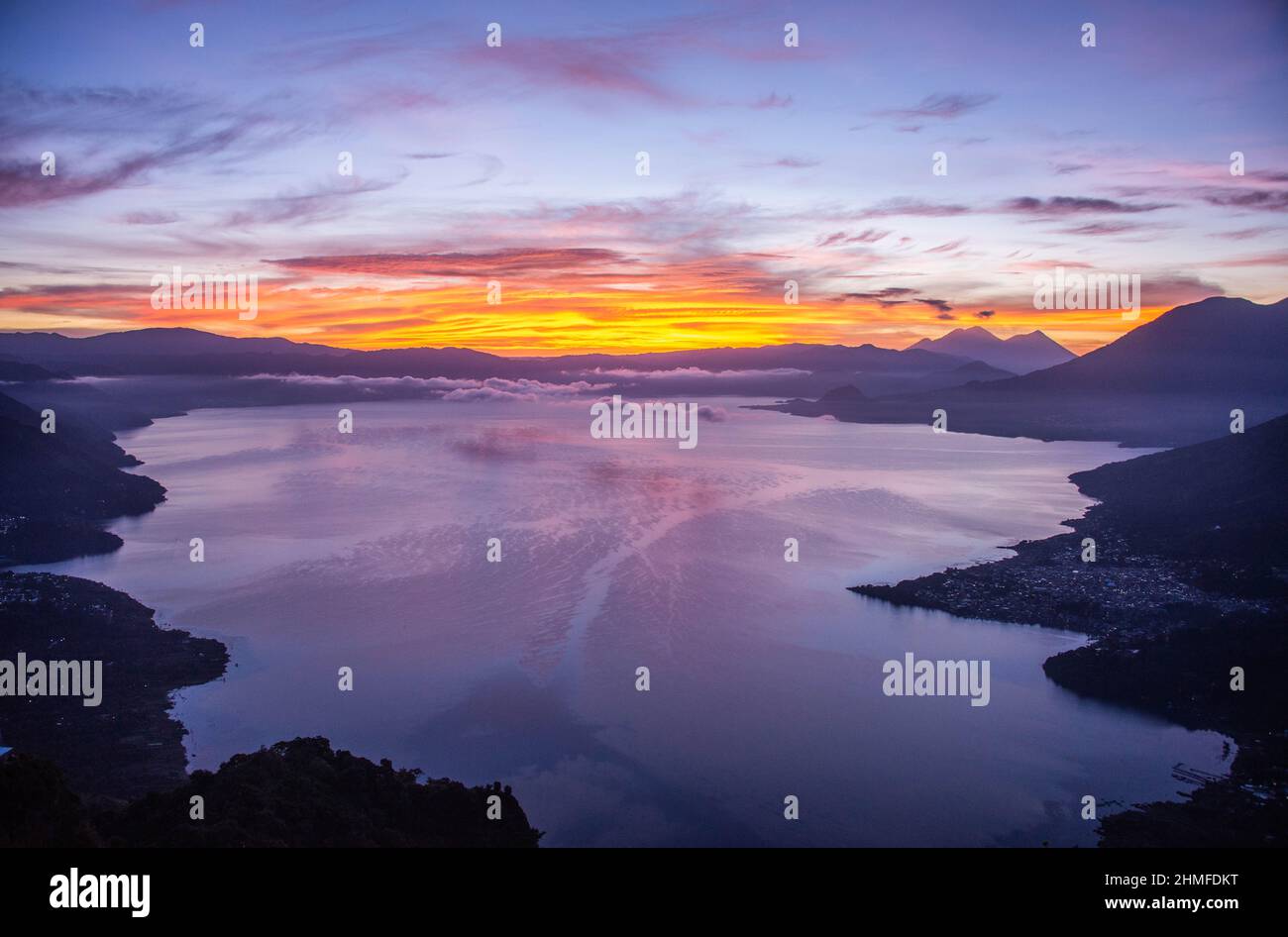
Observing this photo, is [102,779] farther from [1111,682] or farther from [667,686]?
[1111,682]

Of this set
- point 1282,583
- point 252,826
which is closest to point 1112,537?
point 1282,583

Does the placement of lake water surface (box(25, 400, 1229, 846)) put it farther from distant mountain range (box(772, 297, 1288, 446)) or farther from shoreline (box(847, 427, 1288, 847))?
distant mountain range (box(772, 297, 1288, 446))

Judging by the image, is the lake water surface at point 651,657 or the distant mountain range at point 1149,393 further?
the distant mountain range at point 1149,393

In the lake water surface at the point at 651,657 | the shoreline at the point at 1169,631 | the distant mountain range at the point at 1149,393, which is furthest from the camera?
the distant mountain range at the point at 1149,393

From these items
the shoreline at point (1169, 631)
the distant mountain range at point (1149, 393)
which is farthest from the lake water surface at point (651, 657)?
the distant mountain range at point (1149, 393)

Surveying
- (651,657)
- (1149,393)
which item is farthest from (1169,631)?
(1149,393)

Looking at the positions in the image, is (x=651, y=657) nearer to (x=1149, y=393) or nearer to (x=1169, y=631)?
(x=1169, y=631)

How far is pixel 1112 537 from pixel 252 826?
19.6 meters

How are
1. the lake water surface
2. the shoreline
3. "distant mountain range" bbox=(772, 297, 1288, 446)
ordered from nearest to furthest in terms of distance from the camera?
the shoreline → the lake water surface → "distant mountain range" bbox=(772, 297, 1288, 446)

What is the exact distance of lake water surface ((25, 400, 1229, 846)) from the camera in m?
8.95

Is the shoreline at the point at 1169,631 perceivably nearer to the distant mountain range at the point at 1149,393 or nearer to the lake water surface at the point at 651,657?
the lake water surface at the point at 651,657

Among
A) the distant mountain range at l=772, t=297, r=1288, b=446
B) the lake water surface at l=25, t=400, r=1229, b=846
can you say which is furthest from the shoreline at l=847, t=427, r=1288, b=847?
the distant mountain range at l=772, t=297, r=1288, b=446

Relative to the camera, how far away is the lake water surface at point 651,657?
8.95m

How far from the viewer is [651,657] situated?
1293cm
